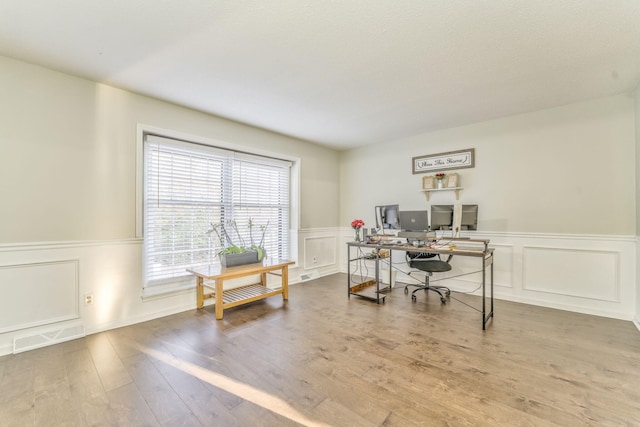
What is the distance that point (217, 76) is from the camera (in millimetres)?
2588

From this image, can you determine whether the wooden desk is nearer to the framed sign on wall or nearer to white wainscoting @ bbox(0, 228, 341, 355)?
white wainscoting @ bbox(0, 228, 341, 355)

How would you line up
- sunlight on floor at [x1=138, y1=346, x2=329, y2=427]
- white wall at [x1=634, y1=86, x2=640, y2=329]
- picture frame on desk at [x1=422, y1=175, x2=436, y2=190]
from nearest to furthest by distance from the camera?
sunlight on floor at [x1=138, y1=346, x2=329, y2=427] → white wall at [x1=634, y1=86, x2=640, y2=329] → picture frame on desk at [x1=422, y1=175, x2=436, y2=190]

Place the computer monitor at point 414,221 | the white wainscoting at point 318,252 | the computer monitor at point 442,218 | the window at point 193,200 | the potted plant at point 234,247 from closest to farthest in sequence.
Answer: the window at point 193,200
the computer monitor at point 414,221
the potted plant at point 234,247
the computer monitor at point 442,218
the white wainscoting at point 318,252

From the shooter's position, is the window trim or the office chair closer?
the window trim

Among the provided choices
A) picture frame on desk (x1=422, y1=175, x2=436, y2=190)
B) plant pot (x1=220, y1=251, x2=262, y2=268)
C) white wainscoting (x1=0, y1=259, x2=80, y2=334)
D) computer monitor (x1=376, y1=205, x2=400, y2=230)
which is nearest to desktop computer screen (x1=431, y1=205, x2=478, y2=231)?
computer monitor (x1=376, y1=205, x2=400, y2=230)

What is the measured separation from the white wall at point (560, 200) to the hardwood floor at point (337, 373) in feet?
1.41

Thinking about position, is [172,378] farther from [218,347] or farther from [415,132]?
[415,132]

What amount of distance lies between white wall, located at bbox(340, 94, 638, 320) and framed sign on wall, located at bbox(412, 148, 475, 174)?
0.31ft

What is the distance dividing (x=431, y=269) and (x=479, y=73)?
7.39ft

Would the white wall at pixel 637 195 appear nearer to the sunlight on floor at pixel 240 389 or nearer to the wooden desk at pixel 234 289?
the sunlight on floor at pixel 240 389

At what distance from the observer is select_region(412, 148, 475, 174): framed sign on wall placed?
3.97m

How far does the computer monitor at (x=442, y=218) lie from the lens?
3.59m

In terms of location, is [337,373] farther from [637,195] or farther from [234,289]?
[637,195]

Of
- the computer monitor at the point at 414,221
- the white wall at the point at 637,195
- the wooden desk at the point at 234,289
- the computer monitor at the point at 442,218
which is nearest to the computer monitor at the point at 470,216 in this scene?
the computer monitor at the point at 442,218
